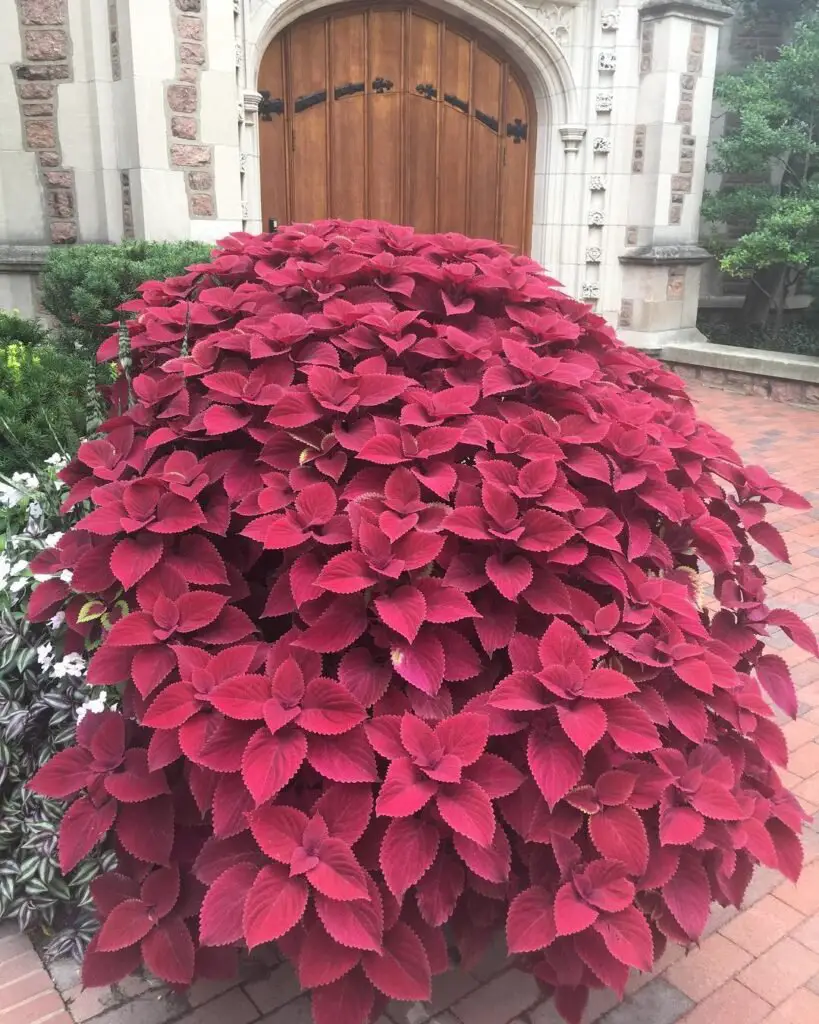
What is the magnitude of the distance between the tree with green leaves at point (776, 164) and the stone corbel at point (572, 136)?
1.39 m

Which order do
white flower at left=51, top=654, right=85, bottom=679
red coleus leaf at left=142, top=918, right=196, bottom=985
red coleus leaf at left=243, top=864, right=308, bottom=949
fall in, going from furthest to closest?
1. white flower at left=51, top=654, right=85, bottom=679
2. red coleus leaf at left=142, top=918, right=196, bottom=985
3. red coleus leaf at left=243, top=864, right=308, bottom=949

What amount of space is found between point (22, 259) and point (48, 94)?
99 cm

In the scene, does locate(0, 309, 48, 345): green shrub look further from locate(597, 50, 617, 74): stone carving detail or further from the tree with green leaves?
the tree with green leaves

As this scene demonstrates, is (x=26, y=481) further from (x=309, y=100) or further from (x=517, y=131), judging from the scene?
(x=517, y=131)

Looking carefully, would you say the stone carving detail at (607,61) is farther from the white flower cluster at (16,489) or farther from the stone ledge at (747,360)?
the white flower cluster at (16,489)

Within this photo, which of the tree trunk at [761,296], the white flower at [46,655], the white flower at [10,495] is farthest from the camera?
the tree trunk at [761,296]

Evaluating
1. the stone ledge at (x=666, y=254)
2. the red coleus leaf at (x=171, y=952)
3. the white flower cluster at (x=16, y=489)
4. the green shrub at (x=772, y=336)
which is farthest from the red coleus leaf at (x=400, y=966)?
the green shrub at (x=772, y=336)

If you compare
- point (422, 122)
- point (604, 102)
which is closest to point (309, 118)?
point (422, 122)

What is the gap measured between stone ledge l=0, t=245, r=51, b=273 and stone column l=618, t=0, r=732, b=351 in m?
5.20

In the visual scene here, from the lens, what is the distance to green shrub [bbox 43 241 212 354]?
14.1 ft

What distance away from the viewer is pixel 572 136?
26.3ft

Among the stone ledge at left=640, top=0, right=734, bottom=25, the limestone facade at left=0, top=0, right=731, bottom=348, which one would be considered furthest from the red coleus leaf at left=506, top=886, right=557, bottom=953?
the stone ledge at left=640, top=0, right=734, bottom=25

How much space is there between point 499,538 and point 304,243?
109cm

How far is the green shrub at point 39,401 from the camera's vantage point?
2.94 meters
